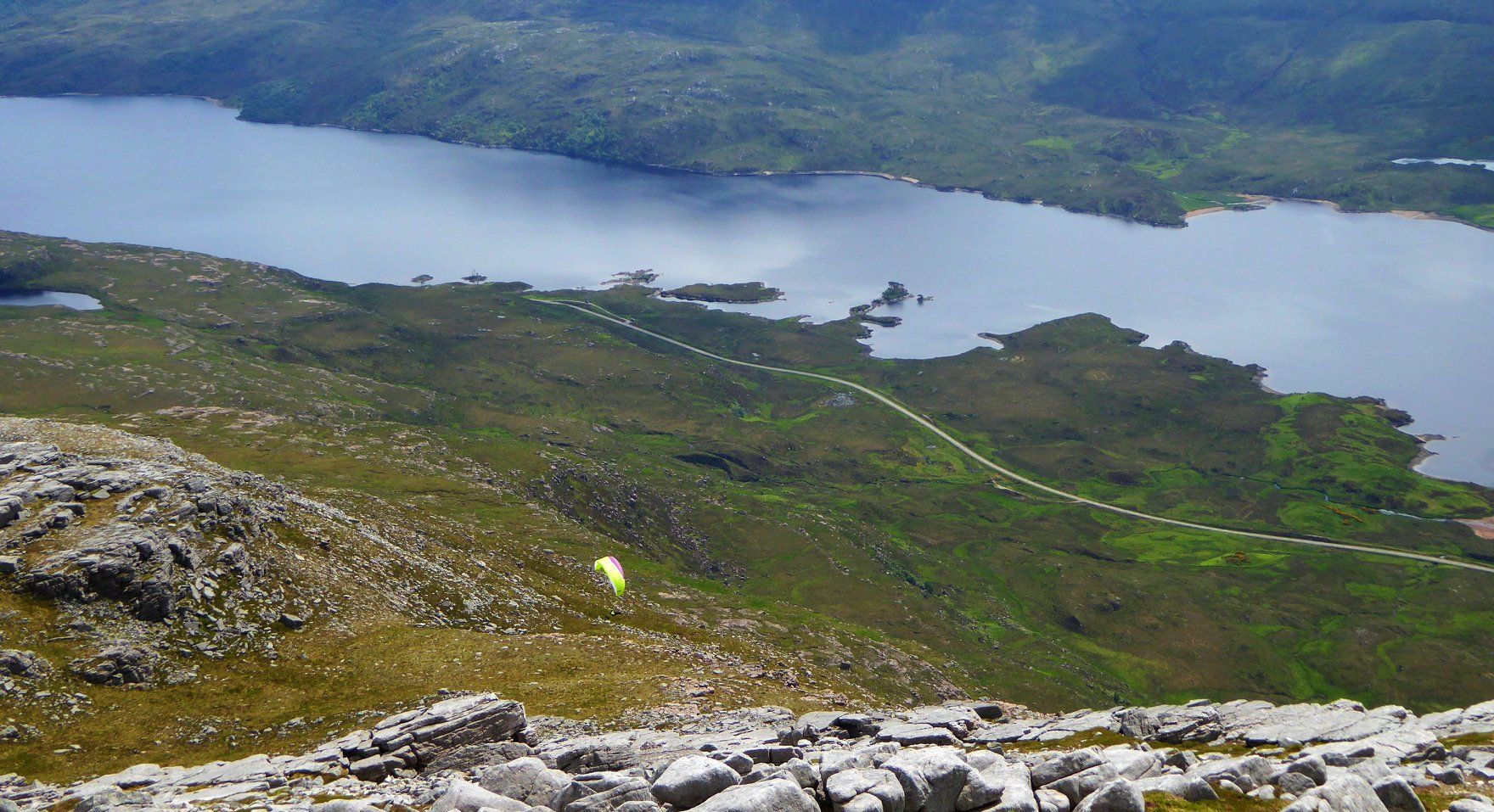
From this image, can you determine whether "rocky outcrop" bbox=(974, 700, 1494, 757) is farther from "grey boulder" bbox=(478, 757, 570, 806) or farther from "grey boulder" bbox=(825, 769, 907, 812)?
"grey boulder" bbox=(478, 757, 570, 806)

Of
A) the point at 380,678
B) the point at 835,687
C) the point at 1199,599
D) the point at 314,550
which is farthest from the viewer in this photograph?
the point at 1199,599

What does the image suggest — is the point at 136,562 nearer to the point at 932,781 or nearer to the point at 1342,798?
the point at 932,781

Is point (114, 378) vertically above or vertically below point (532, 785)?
below

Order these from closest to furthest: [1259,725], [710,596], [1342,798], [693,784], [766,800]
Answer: [766,800] → [1342,798] → [693,784] → [1259,725] → [710,596]

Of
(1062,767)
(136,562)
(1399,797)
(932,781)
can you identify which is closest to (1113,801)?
(1062,767)

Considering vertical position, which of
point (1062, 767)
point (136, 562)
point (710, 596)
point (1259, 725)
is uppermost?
point (1062, 767)

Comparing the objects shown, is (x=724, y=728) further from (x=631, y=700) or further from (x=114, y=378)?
(x=114, y=378)

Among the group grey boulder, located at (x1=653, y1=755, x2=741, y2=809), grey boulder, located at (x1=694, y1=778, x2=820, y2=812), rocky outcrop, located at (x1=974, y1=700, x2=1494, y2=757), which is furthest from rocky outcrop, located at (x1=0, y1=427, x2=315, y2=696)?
rocky outcrop, located at (x1=974, y1=700, x2=1494, y2=757)

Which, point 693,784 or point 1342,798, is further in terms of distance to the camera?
point 693,784

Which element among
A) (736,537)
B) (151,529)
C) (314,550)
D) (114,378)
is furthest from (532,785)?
(114,378)
